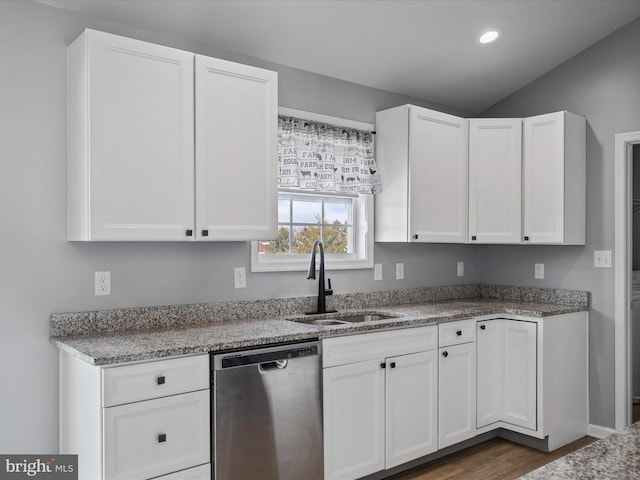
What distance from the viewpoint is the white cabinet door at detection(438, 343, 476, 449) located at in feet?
10.5

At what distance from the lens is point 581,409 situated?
3705 millimetres

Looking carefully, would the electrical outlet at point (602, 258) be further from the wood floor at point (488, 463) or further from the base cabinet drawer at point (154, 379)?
the base cabinet drawer at point (154, 379)

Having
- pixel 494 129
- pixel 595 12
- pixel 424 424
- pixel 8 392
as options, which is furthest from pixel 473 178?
pixel 8 392

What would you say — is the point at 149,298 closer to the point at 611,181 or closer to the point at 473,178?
the point at 473,178

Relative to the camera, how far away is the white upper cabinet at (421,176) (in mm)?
3510

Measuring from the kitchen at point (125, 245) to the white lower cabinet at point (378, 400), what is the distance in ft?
2.22

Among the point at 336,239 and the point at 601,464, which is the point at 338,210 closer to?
the point at 336,239

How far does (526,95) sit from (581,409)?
92.1 inches

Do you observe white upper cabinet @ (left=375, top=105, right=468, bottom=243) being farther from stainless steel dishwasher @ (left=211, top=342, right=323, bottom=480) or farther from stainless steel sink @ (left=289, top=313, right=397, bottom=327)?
stainless steel dishwasher @ (left=211, top=342, right=323, bottom=480)

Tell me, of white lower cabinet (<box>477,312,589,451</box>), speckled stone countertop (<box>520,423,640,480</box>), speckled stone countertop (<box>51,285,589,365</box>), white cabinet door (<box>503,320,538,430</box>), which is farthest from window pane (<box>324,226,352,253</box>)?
speckled stone countertop (<box>520,423,640,480</box>)

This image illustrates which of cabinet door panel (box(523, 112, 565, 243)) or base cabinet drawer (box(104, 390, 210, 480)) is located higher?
cabinet door panel (box(523, 112, 565, 243))

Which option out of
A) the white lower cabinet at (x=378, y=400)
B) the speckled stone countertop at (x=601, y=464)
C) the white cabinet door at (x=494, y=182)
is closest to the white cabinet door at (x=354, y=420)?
the white lower cabinet at (x=378, y=400)

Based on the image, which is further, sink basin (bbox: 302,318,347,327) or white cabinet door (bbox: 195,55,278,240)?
sink basin (bbox: 302,318,347,327)

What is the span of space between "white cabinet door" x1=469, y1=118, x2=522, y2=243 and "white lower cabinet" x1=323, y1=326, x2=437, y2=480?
108 cm
